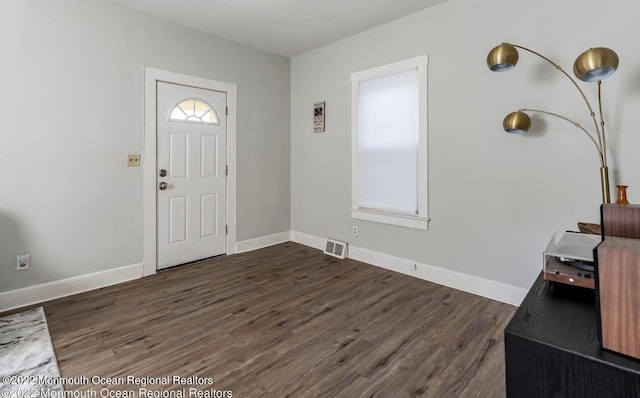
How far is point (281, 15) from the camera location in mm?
3258

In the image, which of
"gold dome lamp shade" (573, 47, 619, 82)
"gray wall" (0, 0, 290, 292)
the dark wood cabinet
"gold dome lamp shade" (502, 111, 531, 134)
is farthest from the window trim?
the dark wood cabinet

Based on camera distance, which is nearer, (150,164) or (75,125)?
(75,125)

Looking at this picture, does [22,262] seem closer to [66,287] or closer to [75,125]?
[66,287]

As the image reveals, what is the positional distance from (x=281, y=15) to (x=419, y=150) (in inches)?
78.4

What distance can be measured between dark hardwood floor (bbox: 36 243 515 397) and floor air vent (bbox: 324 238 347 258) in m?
0.61

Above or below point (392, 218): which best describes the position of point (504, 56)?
above

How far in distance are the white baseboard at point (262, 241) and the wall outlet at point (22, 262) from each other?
80.4 inches

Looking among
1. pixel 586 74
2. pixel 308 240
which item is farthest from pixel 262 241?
pixel 586 74

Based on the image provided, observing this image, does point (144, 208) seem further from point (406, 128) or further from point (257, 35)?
point (406, 128)

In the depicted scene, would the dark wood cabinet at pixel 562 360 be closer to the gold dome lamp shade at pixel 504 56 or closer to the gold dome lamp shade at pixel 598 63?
the gold dome lamp shade at pixel 598 63

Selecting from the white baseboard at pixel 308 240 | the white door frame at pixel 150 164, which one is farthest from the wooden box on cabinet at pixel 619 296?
the white door frame at pixel 150 164

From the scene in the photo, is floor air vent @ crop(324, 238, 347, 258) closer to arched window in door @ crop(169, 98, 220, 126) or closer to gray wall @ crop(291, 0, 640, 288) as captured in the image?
gray wall @ crop(291, 0, 640, 288)

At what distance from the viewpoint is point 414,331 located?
88.7 inches

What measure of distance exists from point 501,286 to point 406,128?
1.74 meters
